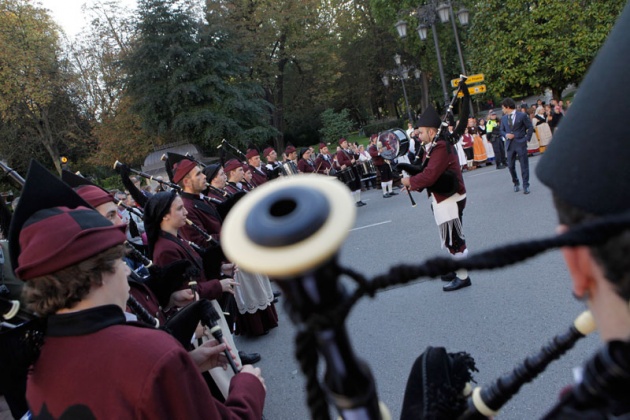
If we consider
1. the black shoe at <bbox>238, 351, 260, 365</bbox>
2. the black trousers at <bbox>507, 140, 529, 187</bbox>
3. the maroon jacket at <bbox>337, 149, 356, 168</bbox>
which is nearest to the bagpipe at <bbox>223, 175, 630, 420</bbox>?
the black shoe at <bbox>238, 351, 260, 365</bbox>

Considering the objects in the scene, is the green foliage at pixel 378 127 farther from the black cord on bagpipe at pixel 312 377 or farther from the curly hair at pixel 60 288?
the black cord on bagpipe at pixel 312 377

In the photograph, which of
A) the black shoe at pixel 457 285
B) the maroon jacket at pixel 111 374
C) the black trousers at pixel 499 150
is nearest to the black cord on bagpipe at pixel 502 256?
the maroon jacket at pixel 111 374

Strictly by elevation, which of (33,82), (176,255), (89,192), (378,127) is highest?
(33,82)

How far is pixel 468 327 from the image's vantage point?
4.40 meters

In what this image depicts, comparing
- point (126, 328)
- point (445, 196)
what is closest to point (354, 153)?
point (445, 196)

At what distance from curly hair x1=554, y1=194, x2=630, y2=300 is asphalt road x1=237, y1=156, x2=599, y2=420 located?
2.09m

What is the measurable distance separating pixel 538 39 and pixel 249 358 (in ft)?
69.6

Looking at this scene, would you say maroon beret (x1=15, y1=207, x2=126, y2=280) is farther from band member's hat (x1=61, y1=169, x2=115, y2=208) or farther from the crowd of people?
band member's hat (x1=61, y1=169, x2=115, y2=208)

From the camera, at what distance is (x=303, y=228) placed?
1.93ft

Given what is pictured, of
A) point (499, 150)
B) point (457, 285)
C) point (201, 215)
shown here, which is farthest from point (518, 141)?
point (201, 215)

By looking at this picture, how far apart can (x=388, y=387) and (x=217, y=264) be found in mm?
2002

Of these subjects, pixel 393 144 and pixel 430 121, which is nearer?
pixel 430 121

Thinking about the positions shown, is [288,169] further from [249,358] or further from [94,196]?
[94,196]

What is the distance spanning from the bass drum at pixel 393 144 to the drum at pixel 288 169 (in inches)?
107
